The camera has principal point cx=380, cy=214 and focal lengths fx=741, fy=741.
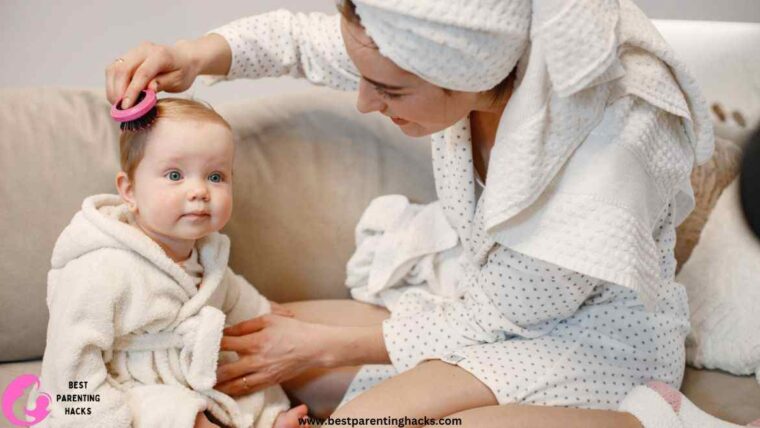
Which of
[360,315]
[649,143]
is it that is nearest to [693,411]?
[649,143]

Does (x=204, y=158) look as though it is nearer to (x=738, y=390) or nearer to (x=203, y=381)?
(x=203, y=381)

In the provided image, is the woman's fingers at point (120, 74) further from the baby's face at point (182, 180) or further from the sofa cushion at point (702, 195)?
the sofa cushion at point (702, 195)

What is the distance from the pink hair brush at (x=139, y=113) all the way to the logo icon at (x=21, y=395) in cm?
42

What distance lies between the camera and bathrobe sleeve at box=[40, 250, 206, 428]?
3.26 ft

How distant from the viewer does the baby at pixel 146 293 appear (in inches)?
39.4

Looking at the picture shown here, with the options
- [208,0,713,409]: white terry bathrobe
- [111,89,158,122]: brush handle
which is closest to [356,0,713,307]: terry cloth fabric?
[208,0,713,409]: white terry bathrobe

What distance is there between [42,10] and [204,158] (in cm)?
96

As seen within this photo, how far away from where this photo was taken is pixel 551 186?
1.01 m

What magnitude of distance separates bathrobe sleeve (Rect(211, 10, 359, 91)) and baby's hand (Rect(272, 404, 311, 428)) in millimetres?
582

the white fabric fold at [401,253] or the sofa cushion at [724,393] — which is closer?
the sofa cushion at [724,393]

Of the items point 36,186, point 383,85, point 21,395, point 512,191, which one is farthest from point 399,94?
point 21,395

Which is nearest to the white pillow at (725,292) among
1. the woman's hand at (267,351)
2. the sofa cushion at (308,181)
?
the sofa cushion at (308,181)

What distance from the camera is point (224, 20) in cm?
188

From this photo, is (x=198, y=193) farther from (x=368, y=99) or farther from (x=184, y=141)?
(x=368, y=99)
